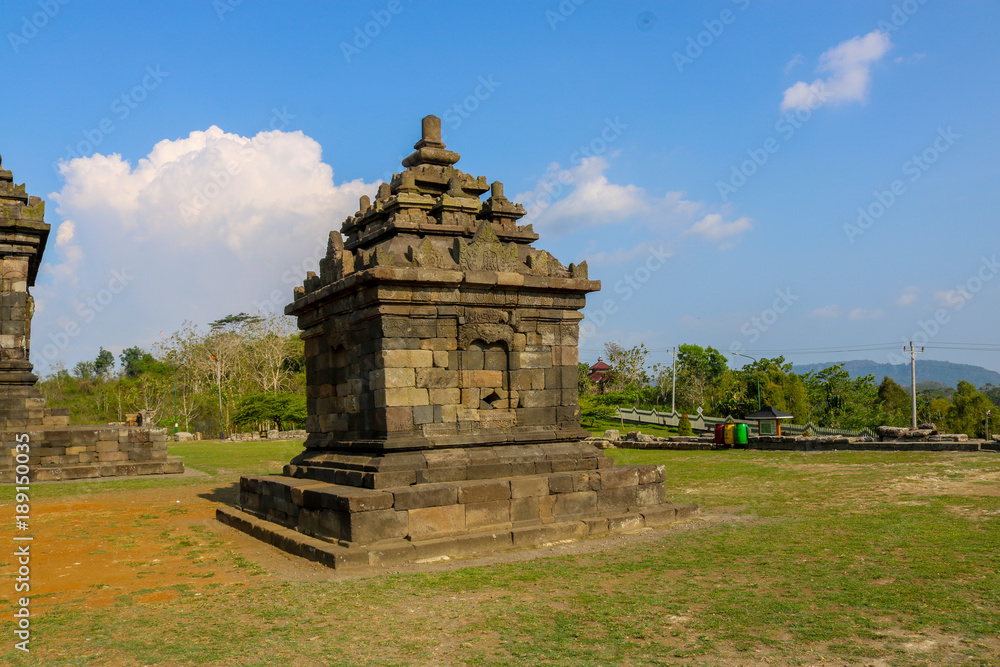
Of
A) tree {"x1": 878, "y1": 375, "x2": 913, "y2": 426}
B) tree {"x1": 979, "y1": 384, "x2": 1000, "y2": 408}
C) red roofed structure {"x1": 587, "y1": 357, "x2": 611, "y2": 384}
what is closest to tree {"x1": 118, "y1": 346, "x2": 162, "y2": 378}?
red roofed structure {"x1": 587, "y1": 357, "x2": 611, "y2": 384}

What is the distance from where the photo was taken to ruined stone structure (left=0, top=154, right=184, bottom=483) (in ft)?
53.0

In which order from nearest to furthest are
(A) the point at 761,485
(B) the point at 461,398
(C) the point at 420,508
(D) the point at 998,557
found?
(D) the point at 998,557
(C) the point at 420,508
(B) the point at 461,398
(A) the point at 761,485

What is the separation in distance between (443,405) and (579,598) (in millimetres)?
3502

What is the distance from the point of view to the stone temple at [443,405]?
768cm

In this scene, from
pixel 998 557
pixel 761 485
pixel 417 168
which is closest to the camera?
pixel 998 557

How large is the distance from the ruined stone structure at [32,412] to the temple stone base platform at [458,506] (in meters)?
8.50

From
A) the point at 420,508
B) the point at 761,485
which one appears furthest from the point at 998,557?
the point at 761,485

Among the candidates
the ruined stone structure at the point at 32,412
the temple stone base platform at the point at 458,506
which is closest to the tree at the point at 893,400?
the ruined stone structure at the point at 32,412

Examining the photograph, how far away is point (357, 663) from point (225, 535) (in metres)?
5.49

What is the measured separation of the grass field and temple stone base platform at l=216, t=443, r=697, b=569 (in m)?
0.42

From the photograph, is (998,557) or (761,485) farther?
(761,485)

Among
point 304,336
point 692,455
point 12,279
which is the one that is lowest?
point 692,455

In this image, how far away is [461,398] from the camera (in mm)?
8875

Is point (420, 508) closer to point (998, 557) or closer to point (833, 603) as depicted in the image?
point (833, 603)
